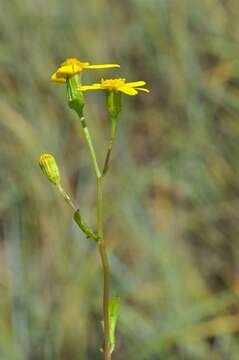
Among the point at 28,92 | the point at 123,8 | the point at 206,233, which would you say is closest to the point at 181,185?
the point at 206,233

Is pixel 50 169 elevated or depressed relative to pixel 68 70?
depressed

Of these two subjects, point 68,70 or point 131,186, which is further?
point 131,186

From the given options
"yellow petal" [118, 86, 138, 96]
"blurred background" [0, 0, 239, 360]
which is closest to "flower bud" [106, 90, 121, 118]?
"yellow petal" [118, 86, 138, 96]

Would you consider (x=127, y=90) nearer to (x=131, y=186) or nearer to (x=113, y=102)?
(x=113, y=102)

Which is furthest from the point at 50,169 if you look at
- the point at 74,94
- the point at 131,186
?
the point at 131,186

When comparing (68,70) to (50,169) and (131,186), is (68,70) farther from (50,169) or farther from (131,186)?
(131,186)
